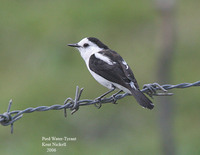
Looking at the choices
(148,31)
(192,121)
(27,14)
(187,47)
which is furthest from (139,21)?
(192,121)

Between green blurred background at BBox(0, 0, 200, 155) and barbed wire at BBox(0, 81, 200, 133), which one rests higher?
green blurred background at BBox(0, 0, 200, 155)

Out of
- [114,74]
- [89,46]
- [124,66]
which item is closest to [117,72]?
[114,74]

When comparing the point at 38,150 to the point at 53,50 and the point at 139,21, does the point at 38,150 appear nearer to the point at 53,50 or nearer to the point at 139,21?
the point at 53,50

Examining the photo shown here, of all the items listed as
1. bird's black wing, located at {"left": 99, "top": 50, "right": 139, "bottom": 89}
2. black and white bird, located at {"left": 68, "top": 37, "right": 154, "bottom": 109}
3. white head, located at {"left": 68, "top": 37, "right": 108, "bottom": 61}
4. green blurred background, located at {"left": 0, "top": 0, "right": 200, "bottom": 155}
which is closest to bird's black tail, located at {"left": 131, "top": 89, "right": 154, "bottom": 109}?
black and white bird, located at {"left": 68, "top": 37, "right": 154, "bottom": 109}

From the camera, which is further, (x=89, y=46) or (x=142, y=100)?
(x=89, y=46)

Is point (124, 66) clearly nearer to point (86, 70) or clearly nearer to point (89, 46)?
point (89, 46)

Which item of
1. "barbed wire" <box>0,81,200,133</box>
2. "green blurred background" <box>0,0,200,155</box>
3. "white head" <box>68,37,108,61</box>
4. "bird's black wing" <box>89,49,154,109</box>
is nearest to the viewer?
"barbed wire" <box>0,81,200,133</box>

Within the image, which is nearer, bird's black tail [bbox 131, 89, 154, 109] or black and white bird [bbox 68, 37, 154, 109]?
bird's black tail [bbox 131, 89, 154, 109]

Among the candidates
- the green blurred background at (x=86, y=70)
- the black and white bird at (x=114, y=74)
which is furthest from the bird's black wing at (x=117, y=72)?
the green blurred background at (x=86, y=70)

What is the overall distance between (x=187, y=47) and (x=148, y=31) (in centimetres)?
138

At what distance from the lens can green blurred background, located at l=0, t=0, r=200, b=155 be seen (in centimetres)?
1043

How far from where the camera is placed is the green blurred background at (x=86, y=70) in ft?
34.2

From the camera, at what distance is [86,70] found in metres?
12.4

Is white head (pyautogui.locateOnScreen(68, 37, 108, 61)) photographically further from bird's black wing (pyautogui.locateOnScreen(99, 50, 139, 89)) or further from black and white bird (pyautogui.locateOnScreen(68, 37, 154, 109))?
bird's black wing (pyautogui.locateOnScreen(99, 50, 139, 89))
